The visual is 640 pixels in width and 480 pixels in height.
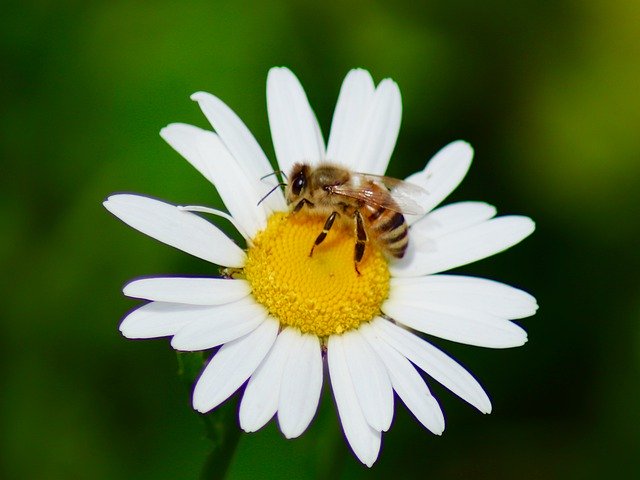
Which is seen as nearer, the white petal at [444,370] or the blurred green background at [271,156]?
the white petal at [444,370]

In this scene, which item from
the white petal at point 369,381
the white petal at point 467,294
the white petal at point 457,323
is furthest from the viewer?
the white petal at point 467,294

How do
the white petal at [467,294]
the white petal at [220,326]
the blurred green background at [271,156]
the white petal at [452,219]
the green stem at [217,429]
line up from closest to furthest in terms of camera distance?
1. the white petal at [220,326]
2. the green stem at [217,429]
3. the white petal at [467,294]
4. the white petal at [452,219]
5. the blurred green background at [271,156]

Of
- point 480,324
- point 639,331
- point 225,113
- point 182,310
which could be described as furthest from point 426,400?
point 639,331

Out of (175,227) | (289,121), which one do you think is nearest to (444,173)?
(289,121)

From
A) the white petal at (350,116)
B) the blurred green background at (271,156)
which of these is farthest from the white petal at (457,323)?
the blurred green background at (271,156)

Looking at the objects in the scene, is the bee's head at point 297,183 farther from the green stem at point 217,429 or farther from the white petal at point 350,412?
the green stem at point 217,429

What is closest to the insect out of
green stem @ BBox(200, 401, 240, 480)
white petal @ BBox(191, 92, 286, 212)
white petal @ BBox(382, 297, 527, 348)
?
white petal @ BBox(191, 92, 286, 212)
